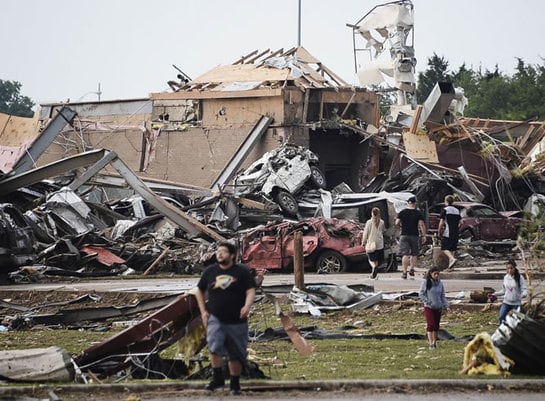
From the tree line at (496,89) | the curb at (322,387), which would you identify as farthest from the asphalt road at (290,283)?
the tree line at (496,89)

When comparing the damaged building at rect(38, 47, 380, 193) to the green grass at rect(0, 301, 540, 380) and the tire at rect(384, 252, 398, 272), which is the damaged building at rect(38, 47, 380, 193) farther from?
the green grass at rect(0, 301, 540, 380)

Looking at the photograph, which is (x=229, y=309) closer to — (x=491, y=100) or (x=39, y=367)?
(x=39, y=367)

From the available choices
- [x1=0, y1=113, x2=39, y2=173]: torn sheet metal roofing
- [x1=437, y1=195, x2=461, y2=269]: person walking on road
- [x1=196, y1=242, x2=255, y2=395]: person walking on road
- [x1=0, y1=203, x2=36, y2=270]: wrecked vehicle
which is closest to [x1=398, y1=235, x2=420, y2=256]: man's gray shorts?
[x1=437, y1=195, x2=461, y2=269]: person walking on road

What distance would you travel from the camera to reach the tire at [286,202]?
3578 centimetres

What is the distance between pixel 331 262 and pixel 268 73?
22369 mm

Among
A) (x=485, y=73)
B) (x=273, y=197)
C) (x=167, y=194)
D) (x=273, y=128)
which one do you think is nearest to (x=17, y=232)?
(x=273, y=197)

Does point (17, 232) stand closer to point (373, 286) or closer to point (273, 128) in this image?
point (373, 286)

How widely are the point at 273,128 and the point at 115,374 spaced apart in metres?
34.9

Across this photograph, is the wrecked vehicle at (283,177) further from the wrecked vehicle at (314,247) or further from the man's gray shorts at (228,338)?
the man's gray shorts at (228,338)

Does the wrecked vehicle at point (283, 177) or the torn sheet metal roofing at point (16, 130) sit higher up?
the torn sheet metal roofing at point (16, 130)

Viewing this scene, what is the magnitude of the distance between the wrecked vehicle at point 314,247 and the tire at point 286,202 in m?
6.35

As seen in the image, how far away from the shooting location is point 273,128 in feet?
157

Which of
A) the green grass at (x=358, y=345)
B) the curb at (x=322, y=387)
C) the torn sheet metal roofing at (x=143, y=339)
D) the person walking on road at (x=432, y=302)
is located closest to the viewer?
the curb at (x=322, y=387)

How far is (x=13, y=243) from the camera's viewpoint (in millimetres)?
26922
